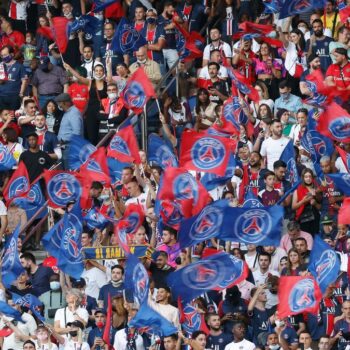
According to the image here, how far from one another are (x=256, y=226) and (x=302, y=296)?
4.38 feet

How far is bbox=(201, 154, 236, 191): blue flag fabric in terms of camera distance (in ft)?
101

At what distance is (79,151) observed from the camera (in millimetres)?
32812

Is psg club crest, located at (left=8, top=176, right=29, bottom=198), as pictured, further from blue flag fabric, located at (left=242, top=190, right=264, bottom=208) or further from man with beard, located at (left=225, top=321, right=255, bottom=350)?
man with beard, located at (left=225, top=321, right=255, bottom=350)

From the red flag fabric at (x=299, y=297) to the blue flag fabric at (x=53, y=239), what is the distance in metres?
3.56

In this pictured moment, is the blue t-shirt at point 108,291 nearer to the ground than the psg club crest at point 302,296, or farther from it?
nearer to the ground

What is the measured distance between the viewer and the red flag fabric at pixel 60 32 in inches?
1444

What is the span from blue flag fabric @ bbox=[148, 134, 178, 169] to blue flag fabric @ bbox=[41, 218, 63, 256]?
2.12 m

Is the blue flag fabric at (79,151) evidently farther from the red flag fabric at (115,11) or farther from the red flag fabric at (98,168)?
the red flag fabric at (115,11)

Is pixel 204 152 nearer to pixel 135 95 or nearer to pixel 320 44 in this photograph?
pixel 135 95

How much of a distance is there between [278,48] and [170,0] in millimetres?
2665

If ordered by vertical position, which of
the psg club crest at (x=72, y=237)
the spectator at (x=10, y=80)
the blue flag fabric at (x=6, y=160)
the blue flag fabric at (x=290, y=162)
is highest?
the psg club crest at (x=72, y=237)

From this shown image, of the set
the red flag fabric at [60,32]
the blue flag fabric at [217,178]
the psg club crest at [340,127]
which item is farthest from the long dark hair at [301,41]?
the blue flag fabric at [217,178]

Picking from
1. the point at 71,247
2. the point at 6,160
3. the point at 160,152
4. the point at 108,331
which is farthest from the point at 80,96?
the point at 108,331

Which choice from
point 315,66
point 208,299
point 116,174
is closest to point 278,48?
point 315,66
